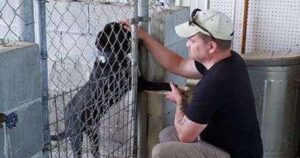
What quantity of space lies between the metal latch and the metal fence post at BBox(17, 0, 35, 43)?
270mm

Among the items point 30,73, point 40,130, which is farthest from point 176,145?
point 30,73

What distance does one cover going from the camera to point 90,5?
8.70 ft

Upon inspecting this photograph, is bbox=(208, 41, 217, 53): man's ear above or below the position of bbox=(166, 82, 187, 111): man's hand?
above

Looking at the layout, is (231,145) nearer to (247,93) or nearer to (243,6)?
(247,93)

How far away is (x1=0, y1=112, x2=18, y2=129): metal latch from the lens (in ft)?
4.26

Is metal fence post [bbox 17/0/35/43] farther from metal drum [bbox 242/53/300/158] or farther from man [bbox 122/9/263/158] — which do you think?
metal drum [bbox 242/53/300/158]

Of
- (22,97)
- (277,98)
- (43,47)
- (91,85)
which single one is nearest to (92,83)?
(91,85)

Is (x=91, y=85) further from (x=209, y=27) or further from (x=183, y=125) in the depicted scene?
(x=209, y=27)

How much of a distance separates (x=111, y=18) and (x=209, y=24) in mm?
810

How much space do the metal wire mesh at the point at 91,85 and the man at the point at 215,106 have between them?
343mm

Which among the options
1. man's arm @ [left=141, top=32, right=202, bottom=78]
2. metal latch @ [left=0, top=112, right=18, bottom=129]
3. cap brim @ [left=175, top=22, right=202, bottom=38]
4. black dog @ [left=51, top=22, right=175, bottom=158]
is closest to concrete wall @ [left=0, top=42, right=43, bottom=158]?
metal latch @ [left=0, top=112, right=18, bottom=129]

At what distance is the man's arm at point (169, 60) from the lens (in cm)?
231

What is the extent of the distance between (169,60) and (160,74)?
13 centimetres

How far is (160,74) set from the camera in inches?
96.7
